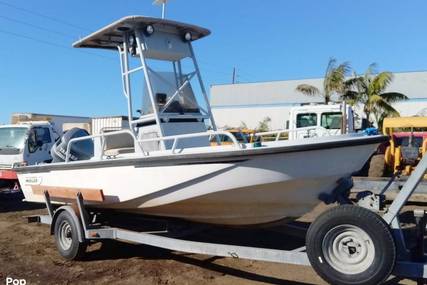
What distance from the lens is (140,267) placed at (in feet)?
17.3

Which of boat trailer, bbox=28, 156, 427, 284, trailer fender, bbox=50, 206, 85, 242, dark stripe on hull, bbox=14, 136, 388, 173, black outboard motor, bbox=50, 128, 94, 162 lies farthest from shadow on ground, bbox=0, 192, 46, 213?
boat trailer, bbox=28, 156, 427, 284

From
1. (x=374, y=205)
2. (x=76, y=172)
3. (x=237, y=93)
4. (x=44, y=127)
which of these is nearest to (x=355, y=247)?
(x=374, y=205)

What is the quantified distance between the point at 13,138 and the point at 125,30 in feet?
21.6

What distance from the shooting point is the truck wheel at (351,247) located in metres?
3.56

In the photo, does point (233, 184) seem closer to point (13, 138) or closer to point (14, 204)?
point (14, 204)

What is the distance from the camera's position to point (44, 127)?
11617 mm

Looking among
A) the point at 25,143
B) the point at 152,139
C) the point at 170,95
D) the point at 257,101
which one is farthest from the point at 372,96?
the point at 257,101

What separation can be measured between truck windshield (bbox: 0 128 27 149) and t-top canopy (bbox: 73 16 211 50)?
5.27m

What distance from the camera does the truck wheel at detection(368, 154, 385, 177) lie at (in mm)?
9156

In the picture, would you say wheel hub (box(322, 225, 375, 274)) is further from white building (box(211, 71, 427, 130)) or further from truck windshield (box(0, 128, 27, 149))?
white building (box(211, 71, 427, 130))

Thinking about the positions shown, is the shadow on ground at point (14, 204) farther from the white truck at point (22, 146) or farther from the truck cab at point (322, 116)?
the truck cab at point (322, 116)

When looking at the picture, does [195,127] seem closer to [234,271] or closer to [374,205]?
[234,271]

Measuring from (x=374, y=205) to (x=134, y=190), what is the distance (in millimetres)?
Result: 2494

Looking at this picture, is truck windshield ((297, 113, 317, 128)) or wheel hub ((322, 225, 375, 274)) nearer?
wheel hub ((322, 225, 375, 274))
